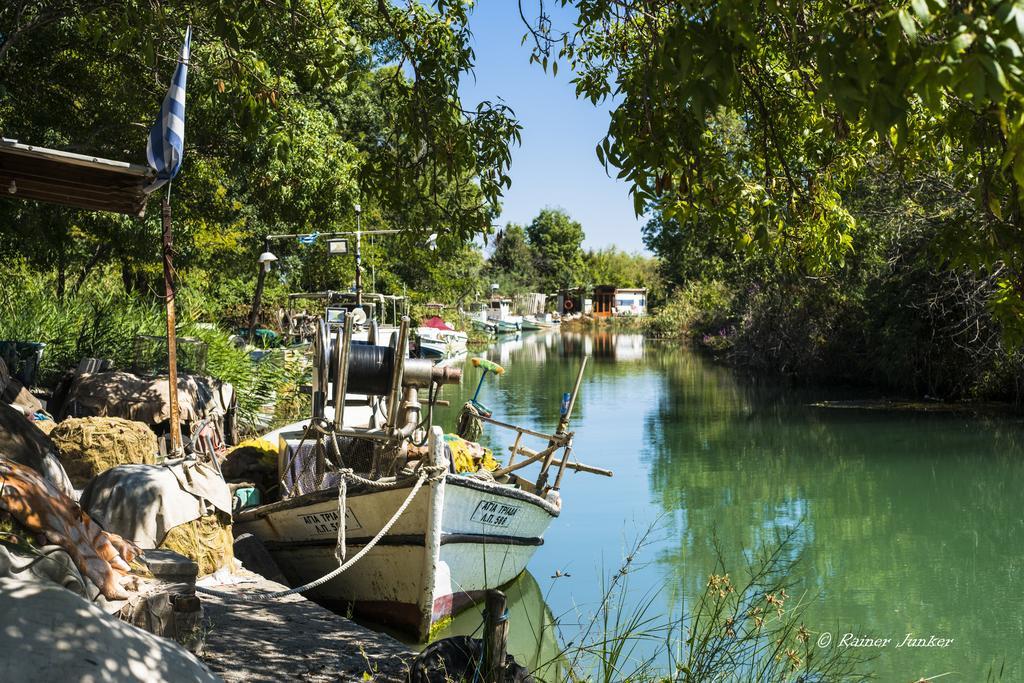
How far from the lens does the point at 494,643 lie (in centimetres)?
482

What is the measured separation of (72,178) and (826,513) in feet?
37.0

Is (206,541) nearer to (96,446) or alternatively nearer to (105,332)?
(96,446)

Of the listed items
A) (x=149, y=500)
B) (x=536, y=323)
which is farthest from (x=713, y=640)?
(x=536, y=323)

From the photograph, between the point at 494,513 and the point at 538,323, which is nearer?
the point at 494,513

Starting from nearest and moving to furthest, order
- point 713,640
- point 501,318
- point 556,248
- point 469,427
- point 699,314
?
point 713,640
point 469,427
point 699,314
point 501,318
point 556,248

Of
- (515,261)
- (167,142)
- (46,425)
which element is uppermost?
(515,261)

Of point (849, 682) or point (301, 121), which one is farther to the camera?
point (301, 121)

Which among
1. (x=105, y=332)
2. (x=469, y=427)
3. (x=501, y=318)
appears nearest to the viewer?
(x=469, y=427)

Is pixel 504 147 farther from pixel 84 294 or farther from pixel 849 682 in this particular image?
pixel 84 294

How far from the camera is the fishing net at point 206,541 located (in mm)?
6871

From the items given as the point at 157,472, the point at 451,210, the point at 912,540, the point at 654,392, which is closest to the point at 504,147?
the point at 451,210

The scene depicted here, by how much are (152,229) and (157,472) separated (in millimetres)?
10126

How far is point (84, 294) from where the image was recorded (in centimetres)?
1984

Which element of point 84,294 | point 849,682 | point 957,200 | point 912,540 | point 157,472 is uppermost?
point 957,200
